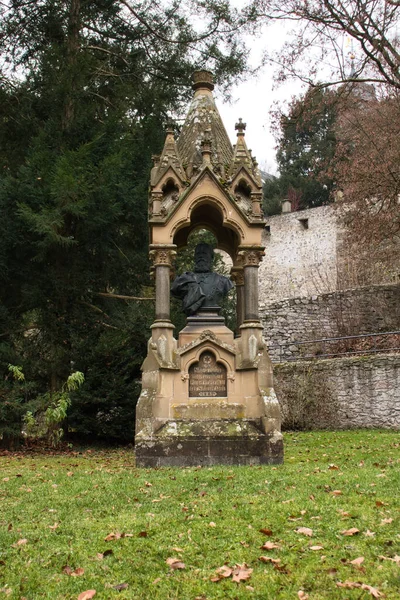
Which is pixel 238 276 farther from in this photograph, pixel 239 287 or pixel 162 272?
pixel 162 272

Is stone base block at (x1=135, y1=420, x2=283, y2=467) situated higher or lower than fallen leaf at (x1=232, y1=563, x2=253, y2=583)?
higher

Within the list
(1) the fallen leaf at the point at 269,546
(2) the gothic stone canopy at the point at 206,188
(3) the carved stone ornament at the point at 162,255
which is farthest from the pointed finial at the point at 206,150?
(1) the fallen leaf at the point at 269,546

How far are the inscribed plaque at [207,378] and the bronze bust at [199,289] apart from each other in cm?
82

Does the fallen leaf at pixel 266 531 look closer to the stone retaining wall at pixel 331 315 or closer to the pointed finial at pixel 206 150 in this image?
the pointed finial at pixel 206 150

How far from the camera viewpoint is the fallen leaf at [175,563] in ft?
13.7

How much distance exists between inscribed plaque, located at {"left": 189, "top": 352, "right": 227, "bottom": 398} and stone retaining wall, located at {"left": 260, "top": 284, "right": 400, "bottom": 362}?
452 inches

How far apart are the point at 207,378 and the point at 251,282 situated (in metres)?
1.58

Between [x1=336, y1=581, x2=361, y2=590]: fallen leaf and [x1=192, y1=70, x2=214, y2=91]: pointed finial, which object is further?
[x1=192, y1=70, x2=214, y2=91]: pointed finial

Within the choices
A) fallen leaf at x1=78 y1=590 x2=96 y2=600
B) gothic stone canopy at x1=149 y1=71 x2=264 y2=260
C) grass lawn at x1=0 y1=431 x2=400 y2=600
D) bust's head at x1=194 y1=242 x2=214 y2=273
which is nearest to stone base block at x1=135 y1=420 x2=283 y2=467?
grass lawn at x1=0 y1=431 x2=400 y2=600

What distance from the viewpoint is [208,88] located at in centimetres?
1070

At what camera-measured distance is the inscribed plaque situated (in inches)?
356

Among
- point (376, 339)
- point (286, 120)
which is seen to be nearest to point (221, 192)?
point (286, 120)

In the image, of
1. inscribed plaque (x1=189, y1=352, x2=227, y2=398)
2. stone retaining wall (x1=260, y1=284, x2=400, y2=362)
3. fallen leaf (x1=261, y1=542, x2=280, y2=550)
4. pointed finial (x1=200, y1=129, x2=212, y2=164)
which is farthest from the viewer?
stone retaining wall (x1=260, y1=284, x2=400, y2=362)

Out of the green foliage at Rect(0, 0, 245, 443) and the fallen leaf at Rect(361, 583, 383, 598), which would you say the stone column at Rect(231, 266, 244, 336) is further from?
the fallen leaf at Rect(361, 583, 383, 598)
